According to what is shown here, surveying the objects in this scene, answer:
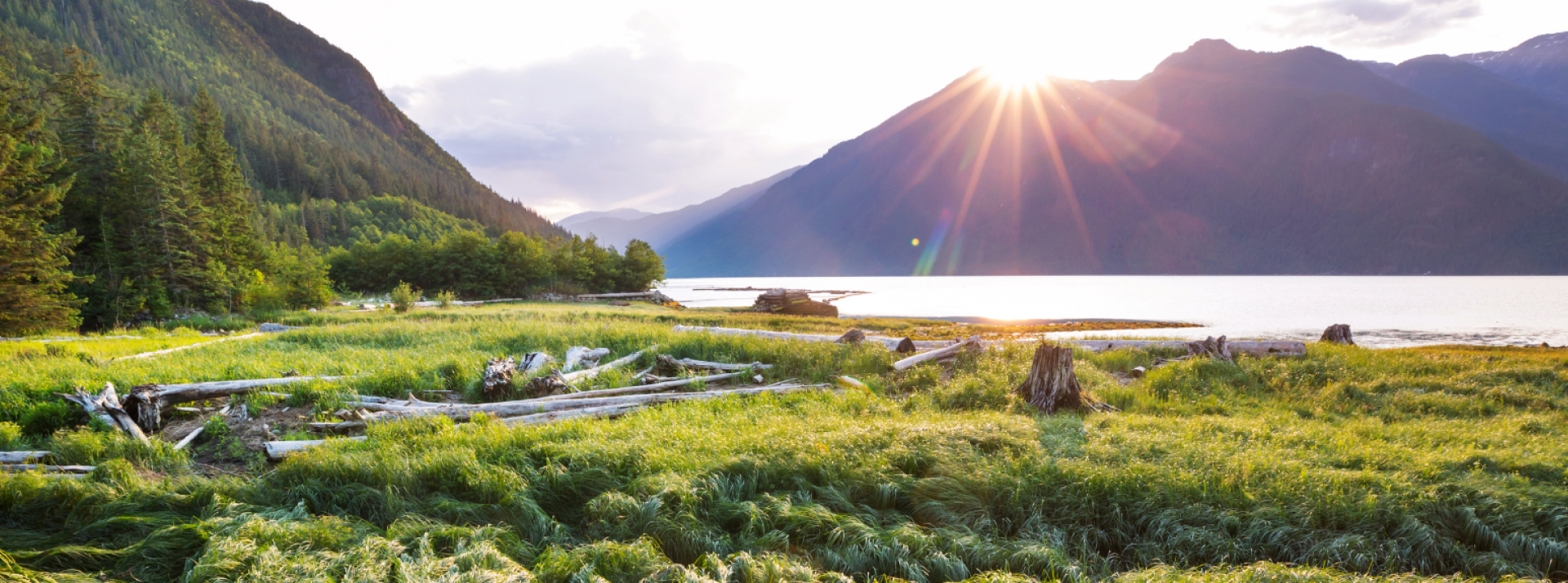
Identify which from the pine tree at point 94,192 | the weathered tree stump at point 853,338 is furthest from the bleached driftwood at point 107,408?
the pine tree at point 94,192

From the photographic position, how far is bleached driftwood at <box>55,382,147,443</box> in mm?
7352

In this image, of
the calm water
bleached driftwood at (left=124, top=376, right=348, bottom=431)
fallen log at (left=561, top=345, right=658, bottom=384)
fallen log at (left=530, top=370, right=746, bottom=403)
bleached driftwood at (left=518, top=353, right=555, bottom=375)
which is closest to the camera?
bleached driftwood at (left=124, top=376, right=348, bottom=431)

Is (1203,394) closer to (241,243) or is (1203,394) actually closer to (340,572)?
(340,572)

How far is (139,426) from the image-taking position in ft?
25.9

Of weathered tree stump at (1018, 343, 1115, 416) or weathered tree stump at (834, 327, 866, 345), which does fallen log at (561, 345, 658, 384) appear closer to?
weathered tree stump at (834, 327, 866, 345)

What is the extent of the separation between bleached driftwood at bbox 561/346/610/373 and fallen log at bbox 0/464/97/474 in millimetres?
6395

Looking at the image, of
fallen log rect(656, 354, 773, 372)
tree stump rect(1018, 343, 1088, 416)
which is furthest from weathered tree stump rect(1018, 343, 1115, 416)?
fallen log rect(656, 354, 773, 372)

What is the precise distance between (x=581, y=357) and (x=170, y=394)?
6356 millimetres

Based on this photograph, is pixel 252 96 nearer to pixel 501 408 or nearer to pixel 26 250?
pixel 26 250

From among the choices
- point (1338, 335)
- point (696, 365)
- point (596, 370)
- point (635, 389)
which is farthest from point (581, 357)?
point (1338, 335)

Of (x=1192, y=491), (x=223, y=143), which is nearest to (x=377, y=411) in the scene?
(x=1192, y=491)

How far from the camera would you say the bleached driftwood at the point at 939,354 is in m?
11.7

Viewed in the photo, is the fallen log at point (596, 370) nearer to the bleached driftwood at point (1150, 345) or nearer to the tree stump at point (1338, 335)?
the bleached driftwood at point (1150, 345)

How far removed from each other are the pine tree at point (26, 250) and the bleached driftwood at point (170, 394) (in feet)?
65.7
